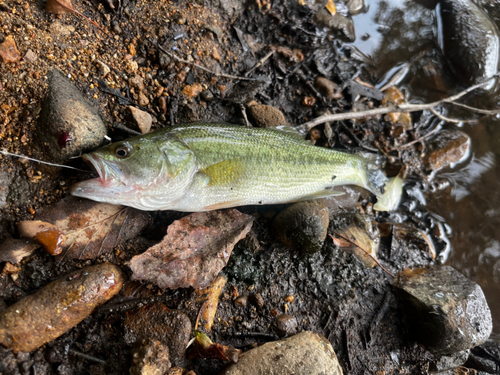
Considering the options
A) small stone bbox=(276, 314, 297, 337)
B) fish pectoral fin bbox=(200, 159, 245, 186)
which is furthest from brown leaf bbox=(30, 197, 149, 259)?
small stone bbox=(276, 314, 297, 337)

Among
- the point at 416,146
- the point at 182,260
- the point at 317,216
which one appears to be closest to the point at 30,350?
the point at 182,260

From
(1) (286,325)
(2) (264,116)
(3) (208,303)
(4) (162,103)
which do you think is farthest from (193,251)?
(2) (264,116)

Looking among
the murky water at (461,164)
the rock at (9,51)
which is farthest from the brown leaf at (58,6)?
the murky water at (461,164)

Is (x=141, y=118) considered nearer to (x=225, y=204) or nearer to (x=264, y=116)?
(x=225, y=204)

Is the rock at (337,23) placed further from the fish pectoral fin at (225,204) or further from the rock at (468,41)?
the fish pectoral fin at (225,204)

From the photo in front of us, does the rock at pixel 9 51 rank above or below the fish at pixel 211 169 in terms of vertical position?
above

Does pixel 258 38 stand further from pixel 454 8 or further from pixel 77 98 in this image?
pixel 454 8

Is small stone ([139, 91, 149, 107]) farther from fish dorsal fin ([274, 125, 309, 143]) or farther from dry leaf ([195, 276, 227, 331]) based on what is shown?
dry leaf ([195, 276, 227, 331])
